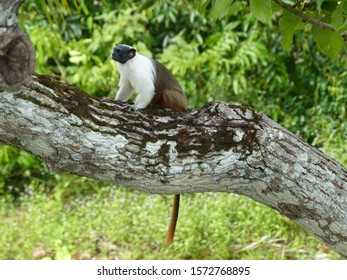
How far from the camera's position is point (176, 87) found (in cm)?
259

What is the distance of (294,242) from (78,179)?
5.56 ft

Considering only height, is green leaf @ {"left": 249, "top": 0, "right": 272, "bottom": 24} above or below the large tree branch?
above

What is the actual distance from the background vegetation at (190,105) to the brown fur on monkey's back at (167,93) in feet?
4.71

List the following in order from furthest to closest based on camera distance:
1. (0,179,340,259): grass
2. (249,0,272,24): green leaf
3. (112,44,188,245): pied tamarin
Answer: (0,179,340,259): grass < (112,44,188,245): pied tamarin < (249,0,272,24): green leaf

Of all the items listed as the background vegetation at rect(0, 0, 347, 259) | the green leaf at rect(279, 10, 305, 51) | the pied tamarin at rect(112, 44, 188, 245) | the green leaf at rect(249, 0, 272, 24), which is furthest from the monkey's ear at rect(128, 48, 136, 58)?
the background vegetation at rect(0, 0, 347, 259)

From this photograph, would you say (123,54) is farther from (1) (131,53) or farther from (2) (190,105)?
(2) (190,105)

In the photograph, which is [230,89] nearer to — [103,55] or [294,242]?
[103,55]

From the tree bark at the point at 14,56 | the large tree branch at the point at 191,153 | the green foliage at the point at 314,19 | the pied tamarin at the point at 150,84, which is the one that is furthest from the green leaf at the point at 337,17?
the pied tamarin at the point at 150,84

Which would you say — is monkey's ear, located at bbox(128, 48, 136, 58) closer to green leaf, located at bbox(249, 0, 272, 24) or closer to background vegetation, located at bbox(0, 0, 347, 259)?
green leaf, located at bbox(249, 0, 272, 24)

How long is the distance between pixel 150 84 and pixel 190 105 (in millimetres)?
2362

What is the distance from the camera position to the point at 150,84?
8.38 feet

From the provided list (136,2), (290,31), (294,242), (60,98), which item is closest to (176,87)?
(290,31)

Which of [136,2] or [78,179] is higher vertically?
[136,2]

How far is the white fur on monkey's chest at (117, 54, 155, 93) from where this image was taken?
2559 millimetres
